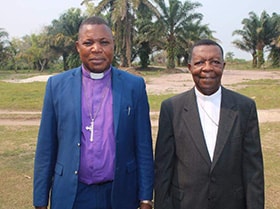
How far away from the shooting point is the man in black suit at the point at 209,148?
83.0 inches

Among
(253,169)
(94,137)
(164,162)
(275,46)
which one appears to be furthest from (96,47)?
(275,46)

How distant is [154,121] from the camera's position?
30.5 ft

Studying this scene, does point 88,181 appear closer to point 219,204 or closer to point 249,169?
point 219,204

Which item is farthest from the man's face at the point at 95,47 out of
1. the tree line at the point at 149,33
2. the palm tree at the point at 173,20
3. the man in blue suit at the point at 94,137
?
the palm tree at the point at 173,20

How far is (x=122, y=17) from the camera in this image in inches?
1053

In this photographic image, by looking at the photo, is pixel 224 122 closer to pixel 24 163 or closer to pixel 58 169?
pixel 58 169

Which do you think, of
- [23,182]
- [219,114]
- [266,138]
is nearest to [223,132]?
[219,114]

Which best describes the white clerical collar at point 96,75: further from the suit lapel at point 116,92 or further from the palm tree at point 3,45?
the palm tree at point 3,45

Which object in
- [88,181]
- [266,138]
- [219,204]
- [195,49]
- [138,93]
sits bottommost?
[266,138]

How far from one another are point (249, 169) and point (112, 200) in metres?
0.82

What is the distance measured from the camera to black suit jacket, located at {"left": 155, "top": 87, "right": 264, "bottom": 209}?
2.11 m

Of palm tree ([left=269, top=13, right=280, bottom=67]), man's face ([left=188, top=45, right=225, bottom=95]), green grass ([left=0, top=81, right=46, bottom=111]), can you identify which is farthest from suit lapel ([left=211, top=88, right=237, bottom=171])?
palm tree ([left=269, top=13, right=280, bottom=67])

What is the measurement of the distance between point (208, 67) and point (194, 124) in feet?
1.13

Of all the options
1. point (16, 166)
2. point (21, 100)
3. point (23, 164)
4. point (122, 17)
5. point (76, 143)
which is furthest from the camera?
point (122, 17)
